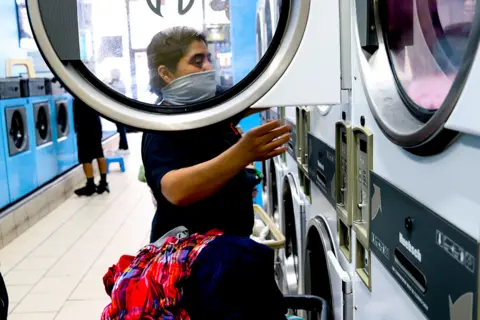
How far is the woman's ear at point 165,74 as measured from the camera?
1.13 metres

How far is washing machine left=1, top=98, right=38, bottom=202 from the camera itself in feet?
13.9

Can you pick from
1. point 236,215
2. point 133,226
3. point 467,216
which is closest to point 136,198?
point 133,226

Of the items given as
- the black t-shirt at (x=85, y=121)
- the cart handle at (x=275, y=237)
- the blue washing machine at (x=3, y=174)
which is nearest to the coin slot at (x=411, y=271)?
the cart handle at (x=275, y=237)

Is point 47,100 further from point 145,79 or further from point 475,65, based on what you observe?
point 475,65

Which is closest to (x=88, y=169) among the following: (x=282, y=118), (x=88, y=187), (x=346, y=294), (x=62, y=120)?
(x=88, y=187)

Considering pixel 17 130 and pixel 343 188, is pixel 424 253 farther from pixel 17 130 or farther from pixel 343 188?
pixel 17 130

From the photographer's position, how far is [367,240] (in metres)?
1.15

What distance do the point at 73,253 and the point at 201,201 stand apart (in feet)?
9.02

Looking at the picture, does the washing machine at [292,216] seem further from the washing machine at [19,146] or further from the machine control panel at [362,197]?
the washing machine at [19,146]

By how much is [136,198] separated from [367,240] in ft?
15.3

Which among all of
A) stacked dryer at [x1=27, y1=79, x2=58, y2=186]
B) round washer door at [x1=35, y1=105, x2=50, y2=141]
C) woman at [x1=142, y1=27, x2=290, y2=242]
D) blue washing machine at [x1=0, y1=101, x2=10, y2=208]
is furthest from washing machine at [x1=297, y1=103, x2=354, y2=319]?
round washer door at [x1=35, y1=105, x2=50, y2=141]

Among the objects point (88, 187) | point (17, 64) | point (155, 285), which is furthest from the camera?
point (88, 187)

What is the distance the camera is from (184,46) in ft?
3.65

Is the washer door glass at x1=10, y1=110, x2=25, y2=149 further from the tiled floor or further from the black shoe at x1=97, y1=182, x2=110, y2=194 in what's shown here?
→ the black shoe at x1=97, y1=182, x2=110, y2=194
